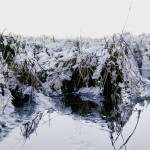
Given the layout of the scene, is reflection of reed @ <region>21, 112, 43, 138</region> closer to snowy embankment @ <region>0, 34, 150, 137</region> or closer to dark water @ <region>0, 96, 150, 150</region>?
dark water @ <region>0, 96, 150, 150</region>

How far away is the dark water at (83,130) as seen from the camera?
292 cm

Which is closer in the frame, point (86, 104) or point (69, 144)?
point (69, 144)

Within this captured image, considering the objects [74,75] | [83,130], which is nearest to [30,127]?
[83,130]

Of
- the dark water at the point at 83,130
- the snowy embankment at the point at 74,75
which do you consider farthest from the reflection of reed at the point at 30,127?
the snowy embankment at the point at 74,75

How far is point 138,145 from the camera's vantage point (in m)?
2.90

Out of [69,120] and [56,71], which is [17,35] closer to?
[56,71]

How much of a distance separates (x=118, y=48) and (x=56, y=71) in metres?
0.97

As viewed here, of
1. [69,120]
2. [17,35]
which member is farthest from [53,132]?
[17,35]

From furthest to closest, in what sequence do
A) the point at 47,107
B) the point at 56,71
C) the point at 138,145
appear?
1. the point at 56,71
2. the point at 47,107
3. the point at 138,145

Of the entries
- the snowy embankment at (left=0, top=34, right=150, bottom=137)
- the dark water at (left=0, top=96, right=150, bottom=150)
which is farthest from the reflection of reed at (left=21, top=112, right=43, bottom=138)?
the snowy embankment at (left=0, top=34, right=150, bottom=137)

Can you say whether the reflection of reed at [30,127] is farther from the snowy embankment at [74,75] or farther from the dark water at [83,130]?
the snowy embankment at [74,75]

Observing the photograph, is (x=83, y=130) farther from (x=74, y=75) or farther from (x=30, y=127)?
(x=74, y=75)

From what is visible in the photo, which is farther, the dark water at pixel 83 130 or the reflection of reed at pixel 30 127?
the reflection of reed at pixel 30 127

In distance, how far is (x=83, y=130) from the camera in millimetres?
3412
